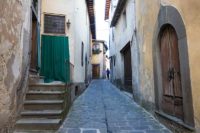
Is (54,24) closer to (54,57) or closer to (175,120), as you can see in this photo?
(54,57)

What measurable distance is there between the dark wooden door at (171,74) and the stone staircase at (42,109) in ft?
8.34

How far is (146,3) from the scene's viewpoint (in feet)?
20.6

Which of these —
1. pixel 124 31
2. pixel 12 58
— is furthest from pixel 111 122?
pixel 124 31

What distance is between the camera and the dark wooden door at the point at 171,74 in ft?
14.1

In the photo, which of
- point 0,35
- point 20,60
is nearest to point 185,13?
point 0,35

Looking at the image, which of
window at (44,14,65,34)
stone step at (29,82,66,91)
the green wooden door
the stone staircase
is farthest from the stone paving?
window at (44,14,65,34)

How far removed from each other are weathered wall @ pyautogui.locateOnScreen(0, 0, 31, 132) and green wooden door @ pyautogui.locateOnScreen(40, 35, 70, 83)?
8.35ft

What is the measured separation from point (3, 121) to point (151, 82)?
3948mm

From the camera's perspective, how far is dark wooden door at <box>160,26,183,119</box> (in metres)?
4.31

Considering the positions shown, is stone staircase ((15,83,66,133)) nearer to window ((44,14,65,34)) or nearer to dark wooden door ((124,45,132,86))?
window ((44,14,65,34))

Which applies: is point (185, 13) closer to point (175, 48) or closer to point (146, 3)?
point (175, 48)

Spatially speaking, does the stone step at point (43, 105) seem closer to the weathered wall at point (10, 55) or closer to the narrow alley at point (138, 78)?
the narrow alley at point (138, 78)

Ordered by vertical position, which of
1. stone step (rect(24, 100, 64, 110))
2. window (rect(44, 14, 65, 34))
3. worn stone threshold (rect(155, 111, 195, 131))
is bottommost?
worn stone threshold (rect(155, 111, 195, 131))

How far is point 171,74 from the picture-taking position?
467 centimetres
